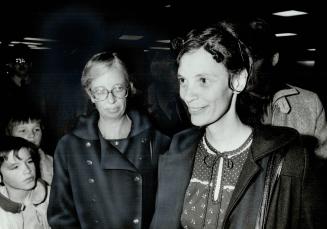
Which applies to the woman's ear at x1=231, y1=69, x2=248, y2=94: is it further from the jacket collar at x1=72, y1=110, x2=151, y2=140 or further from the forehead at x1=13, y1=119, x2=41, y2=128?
the forehead at x1=13, y1=119, x2=41, y2=128

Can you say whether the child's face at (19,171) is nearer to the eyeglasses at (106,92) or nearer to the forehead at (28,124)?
the forehead at (28,124)

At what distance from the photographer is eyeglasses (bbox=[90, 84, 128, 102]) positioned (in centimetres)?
100

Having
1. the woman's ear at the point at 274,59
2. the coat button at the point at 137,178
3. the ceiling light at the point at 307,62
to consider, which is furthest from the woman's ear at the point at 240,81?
the ceiling light at the point at 307,62

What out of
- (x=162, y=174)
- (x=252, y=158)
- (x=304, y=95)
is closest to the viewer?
(x=252, y=158)

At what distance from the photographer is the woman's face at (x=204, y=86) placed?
80 cm

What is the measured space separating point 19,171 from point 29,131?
135mm

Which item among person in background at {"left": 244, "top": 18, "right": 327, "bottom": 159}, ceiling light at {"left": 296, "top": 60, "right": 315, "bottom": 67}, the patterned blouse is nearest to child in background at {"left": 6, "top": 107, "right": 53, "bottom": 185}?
the patterned blouse

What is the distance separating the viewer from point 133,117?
3.51 feet

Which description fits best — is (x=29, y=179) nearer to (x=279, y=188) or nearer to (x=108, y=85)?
(x=108, y=85)

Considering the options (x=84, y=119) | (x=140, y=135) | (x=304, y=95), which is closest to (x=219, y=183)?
(x=140, y=135)

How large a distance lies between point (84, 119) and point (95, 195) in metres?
0.25

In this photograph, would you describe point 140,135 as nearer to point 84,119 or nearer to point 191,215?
point 84,119

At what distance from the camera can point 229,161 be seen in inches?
32.8

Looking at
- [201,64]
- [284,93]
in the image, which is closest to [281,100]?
[284,93]
